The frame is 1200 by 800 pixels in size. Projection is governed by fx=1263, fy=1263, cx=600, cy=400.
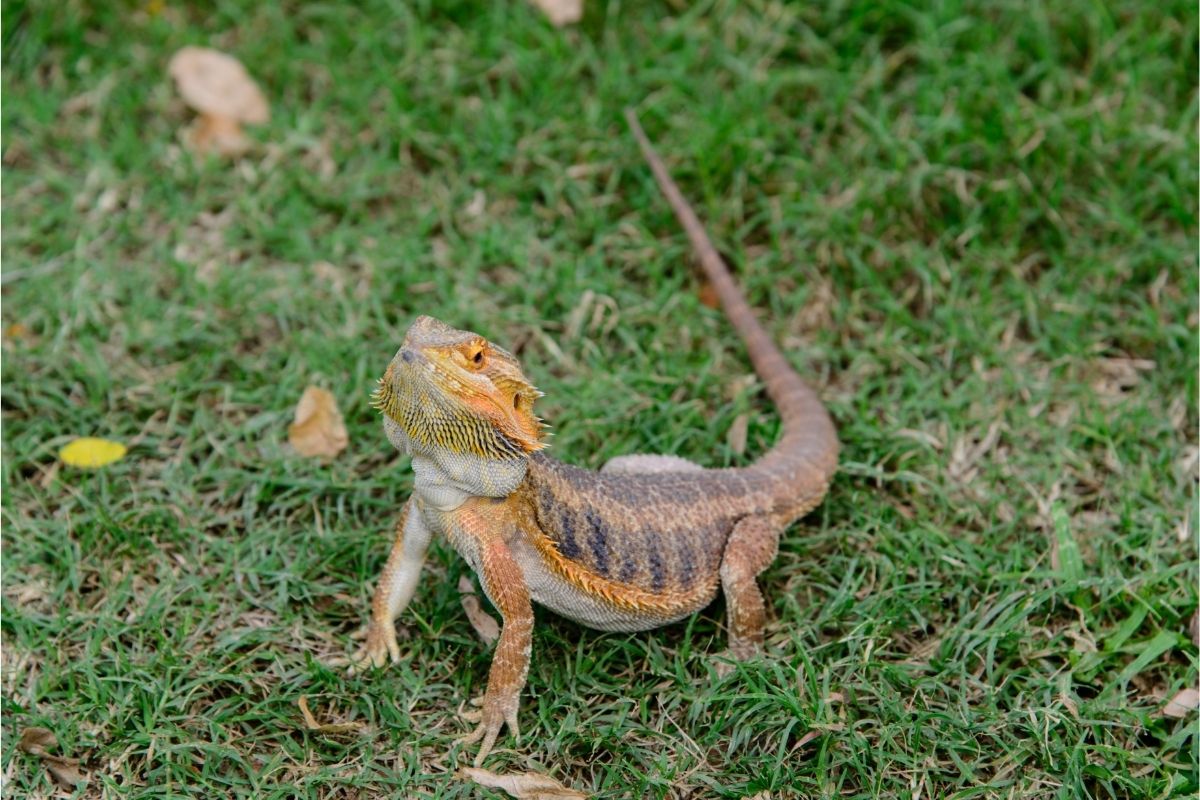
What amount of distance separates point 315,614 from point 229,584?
359 millimetres

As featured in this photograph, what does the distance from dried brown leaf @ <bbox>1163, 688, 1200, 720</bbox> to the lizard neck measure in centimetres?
234

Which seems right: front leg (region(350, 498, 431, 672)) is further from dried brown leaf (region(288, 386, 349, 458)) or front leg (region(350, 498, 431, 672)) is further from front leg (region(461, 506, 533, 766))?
dried brown leaf (region(288, 386, 349, 458))

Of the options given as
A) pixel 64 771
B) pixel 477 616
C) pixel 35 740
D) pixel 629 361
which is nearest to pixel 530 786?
pixel 477 616

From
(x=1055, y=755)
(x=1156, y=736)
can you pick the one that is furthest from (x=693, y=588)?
(x=1156, y=736)

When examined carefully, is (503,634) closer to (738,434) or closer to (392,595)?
(392,595)

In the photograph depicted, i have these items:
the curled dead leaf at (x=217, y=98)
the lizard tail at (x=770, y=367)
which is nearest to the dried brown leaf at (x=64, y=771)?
the lizard tail at (x=770, y=367)

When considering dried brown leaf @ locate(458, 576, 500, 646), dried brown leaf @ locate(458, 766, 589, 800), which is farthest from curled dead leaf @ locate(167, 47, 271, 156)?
dried brown leaf @ locate(458, 766, 589, 800)

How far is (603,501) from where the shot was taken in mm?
4371

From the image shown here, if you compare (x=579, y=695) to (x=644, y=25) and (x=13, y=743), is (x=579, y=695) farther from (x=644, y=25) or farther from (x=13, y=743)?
(x=644, y=25)

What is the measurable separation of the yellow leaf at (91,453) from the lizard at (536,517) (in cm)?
137

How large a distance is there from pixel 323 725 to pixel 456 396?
1.28 meters

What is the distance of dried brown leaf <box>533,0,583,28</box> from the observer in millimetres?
6656

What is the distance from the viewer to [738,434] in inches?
210

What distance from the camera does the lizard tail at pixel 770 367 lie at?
501 centimetres
